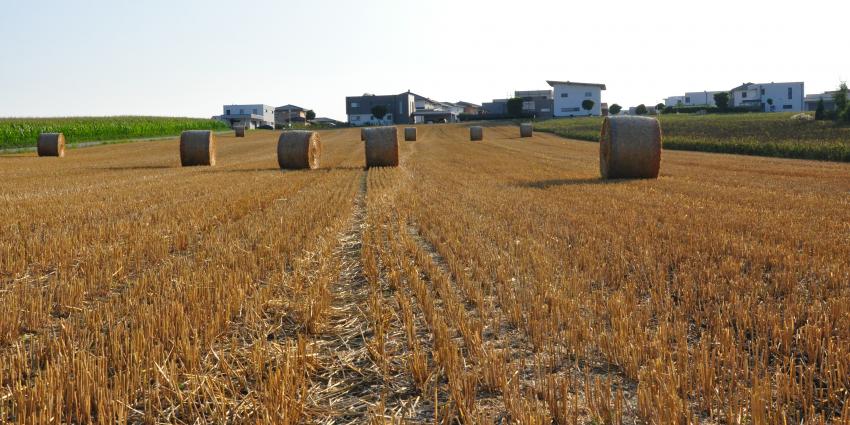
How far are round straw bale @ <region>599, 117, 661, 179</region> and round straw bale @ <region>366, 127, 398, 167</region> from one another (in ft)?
25.2

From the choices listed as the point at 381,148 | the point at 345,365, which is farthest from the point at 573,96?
the point at 345,365

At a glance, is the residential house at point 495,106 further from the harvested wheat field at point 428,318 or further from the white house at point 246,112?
the harvested wheat field at point 428,318

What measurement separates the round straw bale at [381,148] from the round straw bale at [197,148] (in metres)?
7.01

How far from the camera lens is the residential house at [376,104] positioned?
134125 mm

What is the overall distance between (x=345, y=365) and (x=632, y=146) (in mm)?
13767

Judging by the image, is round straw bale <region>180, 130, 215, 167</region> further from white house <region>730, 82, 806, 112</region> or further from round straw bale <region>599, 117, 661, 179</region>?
white house <region>730, 82, 806, 112</region>

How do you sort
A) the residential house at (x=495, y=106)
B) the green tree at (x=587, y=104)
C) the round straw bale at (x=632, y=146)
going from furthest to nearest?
the residential house at (x=495, y=106) → the green tree at (x=587, y=104) → the round straw bale at (x=632, y=146)

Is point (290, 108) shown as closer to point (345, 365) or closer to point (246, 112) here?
point (246, 112)

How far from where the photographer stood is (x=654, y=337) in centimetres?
419

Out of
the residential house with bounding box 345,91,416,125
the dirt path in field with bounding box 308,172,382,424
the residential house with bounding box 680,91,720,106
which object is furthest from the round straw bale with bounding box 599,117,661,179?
the residential house with bounding box 680,91,720,106

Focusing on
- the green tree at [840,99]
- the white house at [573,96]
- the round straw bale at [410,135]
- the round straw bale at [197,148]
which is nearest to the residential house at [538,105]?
the white house at [573,96]

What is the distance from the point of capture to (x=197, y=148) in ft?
82.2

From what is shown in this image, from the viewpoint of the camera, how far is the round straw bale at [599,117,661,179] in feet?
53.1

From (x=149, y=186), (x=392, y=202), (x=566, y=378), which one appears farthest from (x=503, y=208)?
(x=149, y=186)
